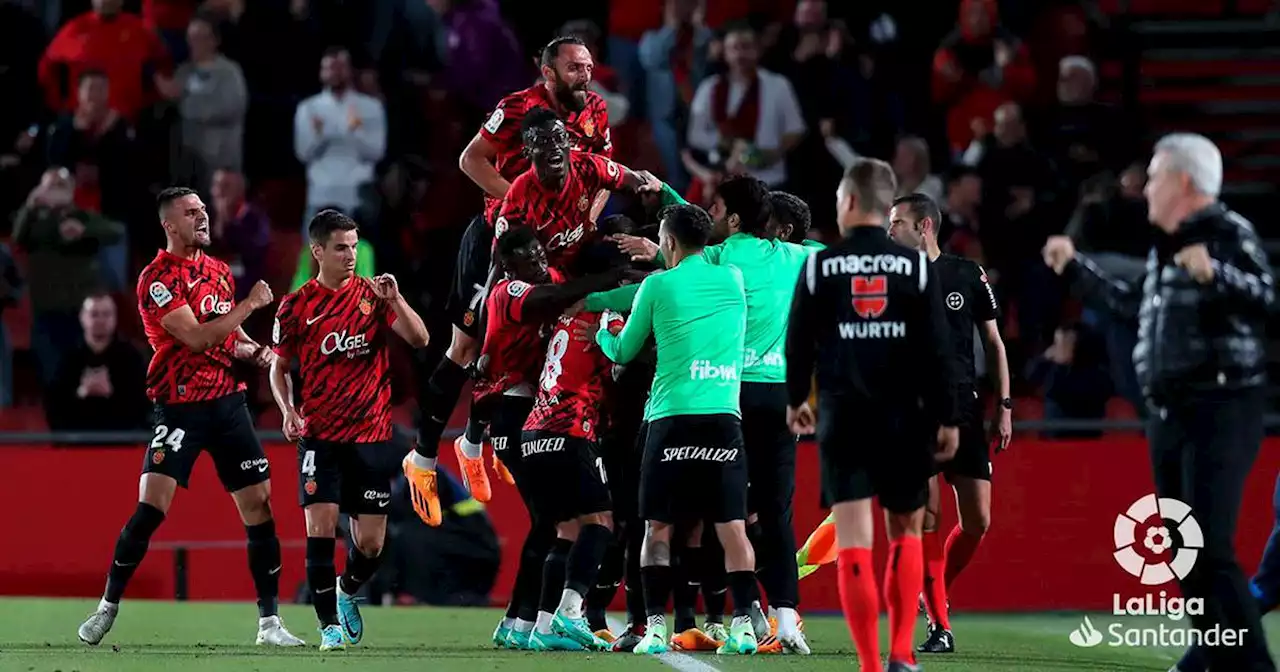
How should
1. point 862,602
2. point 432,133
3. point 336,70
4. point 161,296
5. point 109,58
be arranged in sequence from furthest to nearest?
point 432,133, point 109,58, point 336,70, point 161,296, point 862,602

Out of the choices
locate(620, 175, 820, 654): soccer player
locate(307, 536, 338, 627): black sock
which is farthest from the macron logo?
locate(307, 536, 338, 627): black sock

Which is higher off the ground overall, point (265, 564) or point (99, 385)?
point (99, 385)

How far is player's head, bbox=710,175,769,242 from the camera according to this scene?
35.6 feet

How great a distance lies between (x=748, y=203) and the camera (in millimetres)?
10852

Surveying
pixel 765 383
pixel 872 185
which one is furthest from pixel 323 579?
pixel 872 185

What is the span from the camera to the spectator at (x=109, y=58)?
61.5ft

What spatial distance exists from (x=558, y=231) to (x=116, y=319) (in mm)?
6971

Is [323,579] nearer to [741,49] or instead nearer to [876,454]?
[876,454]

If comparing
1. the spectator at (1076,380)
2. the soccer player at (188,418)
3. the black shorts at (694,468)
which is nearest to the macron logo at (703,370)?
the black shorts at (694,468)

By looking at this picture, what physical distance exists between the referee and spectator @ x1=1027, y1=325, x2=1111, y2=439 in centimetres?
808

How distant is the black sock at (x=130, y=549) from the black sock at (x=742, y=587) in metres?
3.38

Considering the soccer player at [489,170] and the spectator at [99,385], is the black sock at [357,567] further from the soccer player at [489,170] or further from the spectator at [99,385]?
the spectator at [99,385]

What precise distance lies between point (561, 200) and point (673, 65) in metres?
8.23

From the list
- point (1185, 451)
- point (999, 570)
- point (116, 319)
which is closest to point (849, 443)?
point (1185, 451)
